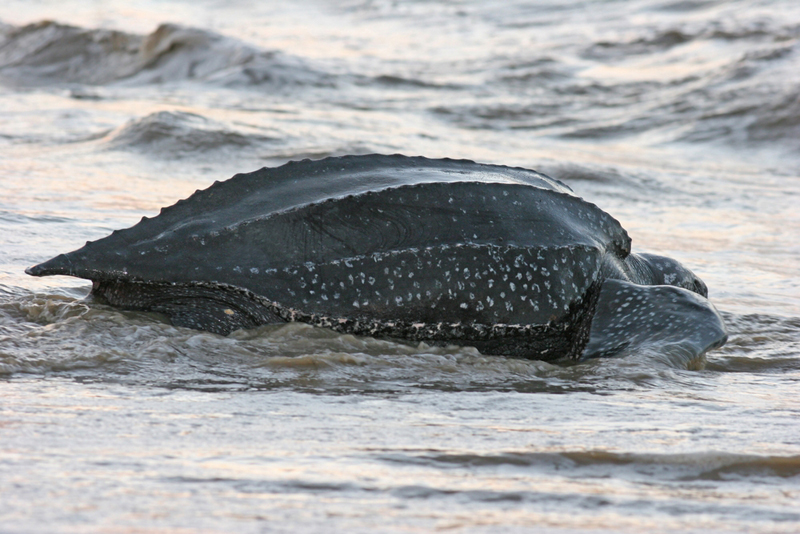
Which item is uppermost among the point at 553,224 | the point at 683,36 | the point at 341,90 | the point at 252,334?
the point at 683,36

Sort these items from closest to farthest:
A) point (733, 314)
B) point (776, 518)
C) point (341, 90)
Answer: point (776, 518) < point (733, 314) < point (341, 90)

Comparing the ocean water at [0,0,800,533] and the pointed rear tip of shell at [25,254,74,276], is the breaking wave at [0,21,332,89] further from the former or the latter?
the pointed rear tip of shell at [25,254,74,276]

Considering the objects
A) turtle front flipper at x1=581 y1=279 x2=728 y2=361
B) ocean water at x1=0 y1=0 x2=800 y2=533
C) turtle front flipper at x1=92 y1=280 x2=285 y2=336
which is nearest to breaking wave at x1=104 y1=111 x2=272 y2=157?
ocean water at x1=0 y1=0 x2=800 y2=533

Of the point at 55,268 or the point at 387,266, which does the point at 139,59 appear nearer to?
the point at 55,268

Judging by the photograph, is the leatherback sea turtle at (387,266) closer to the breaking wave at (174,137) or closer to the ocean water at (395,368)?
the ocean water at (395,368)

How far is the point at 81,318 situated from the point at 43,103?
300 inches

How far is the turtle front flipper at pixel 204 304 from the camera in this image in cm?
311

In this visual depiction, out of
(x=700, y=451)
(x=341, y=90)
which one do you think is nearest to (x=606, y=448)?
(x=700, y=451)

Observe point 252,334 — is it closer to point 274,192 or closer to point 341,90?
point 274,192

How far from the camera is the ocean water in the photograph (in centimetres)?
177

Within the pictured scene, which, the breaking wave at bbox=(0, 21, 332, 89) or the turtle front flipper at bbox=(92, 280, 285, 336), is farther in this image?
the breaking wave at bbox=(0, 21, 332, 89)

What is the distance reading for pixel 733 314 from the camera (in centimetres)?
401

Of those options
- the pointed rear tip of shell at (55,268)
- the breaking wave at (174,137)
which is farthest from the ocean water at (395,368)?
the pointed rear tip of shell at (55,268)

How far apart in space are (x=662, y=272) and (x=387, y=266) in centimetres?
146
